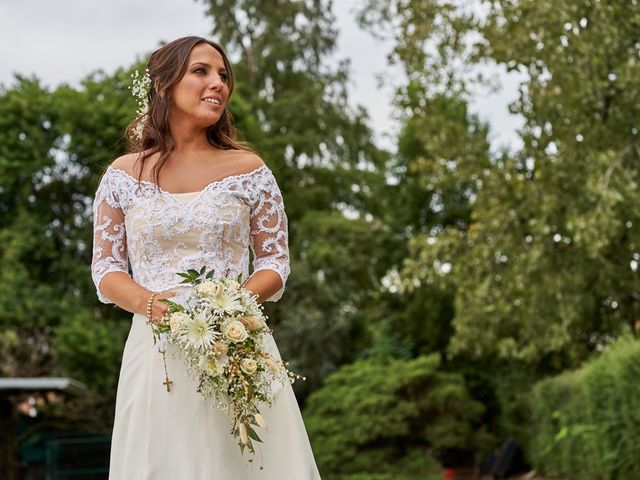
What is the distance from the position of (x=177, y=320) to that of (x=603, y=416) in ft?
33.2

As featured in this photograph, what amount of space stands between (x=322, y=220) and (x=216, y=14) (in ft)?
21.7

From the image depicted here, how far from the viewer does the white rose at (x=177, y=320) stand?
3.52 m

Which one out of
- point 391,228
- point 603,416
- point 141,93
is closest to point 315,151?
point 391,228

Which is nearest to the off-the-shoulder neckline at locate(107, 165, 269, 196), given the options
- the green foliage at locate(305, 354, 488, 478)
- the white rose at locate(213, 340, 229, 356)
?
the white rose at locate(213, 340, 229, 356)

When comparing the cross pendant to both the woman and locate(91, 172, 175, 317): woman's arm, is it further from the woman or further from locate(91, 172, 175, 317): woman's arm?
locate(91, 172, 175, 317): woman's arm

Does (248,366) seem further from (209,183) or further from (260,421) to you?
(209,183)

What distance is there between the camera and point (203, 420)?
3701 millimetres

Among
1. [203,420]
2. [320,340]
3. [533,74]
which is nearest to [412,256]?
[320,340]

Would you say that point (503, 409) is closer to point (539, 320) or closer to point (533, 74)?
point (539, 320)

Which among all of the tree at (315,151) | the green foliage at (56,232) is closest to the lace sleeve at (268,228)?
the green foliage at (56,232)

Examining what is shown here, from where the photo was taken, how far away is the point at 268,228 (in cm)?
390

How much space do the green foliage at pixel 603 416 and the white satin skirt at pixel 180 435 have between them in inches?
323

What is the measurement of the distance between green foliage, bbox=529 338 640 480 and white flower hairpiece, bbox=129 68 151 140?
825 centimetres

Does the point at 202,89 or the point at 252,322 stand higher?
the point at 202,89
